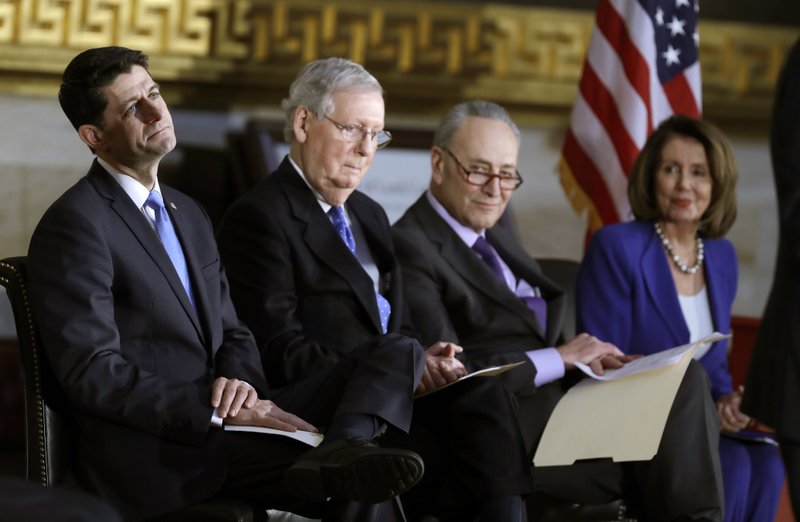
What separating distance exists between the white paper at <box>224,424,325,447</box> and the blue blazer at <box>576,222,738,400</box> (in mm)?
1482

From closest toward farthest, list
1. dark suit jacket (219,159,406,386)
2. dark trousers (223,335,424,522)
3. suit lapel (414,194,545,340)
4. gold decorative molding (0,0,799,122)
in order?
dark trousers (223,335,424,522) < dark suit jacket (219,159,406,386) < suit lapel (414,194,545,340) < gold decorative molding (0,0,799,122)

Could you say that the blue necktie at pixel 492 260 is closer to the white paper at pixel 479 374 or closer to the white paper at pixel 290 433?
the white paper at pixel 479 374

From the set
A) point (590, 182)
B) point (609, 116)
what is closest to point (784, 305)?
point (590, 182)

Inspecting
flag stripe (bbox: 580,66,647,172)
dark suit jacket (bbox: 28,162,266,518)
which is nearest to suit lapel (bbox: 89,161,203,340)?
dark suit jacket (bbox: 28,162,266,518)

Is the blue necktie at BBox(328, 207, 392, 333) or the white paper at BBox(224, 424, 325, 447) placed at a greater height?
the blue necktie at BBox(328, 207, 392, 333)

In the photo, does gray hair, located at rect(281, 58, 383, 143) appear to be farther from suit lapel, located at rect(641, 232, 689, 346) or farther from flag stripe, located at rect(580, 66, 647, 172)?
flag stripe, located at rect(580, 66, 647, 172)

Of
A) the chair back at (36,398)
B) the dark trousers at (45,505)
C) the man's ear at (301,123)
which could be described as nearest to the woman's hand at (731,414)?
the man's ear at (301,123)

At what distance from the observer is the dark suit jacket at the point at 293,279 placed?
346 cm

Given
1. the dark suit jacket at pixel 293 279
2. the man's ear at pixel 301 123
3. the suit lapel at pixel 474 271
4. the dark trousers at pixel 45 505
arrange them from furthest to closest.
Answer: the suit lapel at pixel 474 271 < the man's ear at pixel 301 123 < the dark suit jacket at pixel 293 279 < the dark trousers at pixel 45 505

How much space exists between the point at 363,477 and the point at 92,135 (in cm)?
105

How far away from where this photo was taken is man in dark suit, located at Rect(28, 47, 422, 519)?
2805 mm

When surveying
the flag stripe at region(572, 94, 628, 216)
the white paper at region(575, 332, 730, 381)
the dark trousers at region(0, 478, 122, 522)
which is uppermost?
the flag stripe at region(572, 94, 628, 216)

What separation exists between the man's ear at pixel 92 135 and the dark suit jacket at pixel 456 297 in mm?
1085

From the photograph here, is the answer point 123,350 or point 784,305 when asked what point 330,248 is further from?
point 784,305
